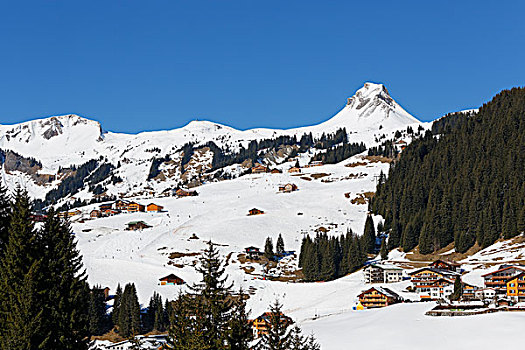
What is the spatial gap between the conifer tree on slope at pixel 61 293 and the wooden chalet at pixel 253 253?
114 meters

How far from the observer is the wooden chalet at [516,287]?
87.1 meters

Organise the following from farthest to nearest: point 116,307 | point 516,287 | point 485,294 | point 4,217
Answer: point 116,307
point 485,294
point 516,287
point 4,217

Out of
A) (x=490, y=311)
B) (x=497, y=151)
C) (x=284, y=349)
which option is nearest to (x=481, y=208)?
(x=497, y=151)

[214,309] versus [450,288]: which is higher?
[450,288]

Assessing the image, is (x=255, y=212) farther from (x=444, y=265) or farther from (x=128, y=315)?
(x=128, y=315)

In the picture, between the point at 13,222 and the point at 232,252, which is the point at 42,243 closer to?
the point at 13,222

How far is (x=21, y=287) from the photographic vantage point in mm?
23875

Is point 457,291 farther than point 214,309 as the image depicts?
Yes

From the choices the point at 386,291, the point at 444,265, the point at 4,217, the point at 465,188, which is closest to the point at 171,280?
the point at 386,291

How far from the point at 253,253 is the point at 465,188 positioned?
62249 millimetres

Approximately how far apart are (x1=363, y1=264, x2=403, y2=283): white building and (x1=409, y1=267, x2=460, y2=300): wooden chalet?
872cm

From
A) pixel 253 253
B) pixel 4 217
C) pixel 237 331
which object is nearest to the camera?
pixel 237 331

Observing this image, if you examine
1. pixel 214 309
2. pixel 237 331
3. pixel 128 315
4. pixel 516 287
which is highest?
pixel 516 287

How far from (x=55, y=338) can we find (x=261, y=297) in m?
84.9
